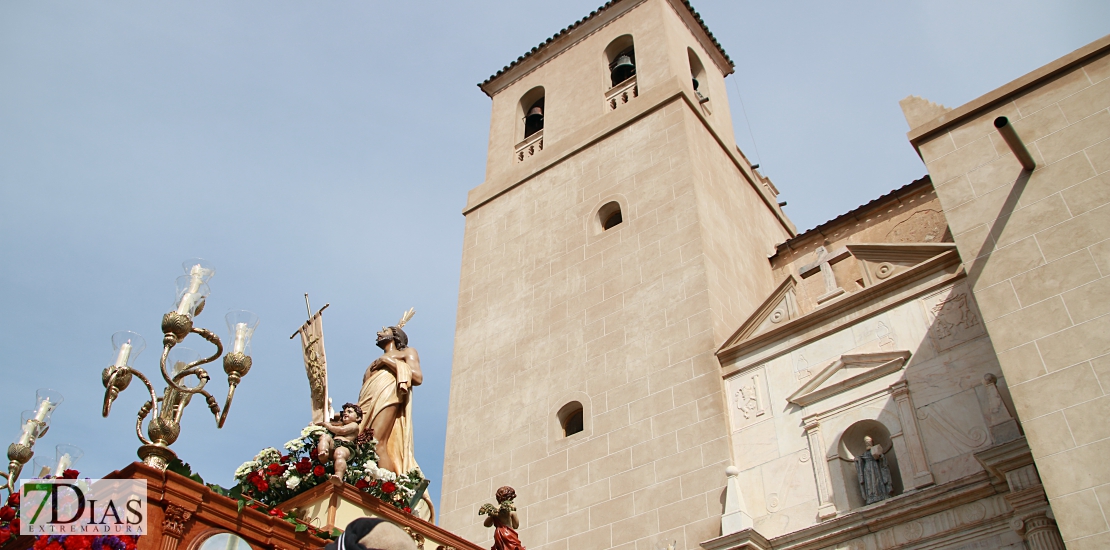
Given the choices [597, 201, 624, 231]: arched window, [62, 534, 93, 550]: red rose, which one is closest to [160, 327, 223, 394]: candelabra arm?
[62, 534, 93, 550]: red rose

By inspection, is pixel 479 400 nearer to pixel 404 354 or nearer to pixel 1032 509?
pixel 404 354

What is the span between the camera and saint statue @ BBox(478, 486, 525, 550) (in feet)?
31.3

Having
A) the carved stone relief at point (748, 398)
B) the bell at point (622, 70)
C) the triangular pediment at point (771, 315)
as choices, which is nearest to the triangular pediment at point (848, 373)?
the carved stone relief at point (748, 398)

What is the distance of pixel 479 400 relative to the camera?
57.2ft

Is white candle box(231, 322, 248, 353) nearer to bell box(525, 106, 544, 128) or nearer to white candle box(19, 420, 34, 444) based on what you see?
white candle box(19, 420, 34, 444)

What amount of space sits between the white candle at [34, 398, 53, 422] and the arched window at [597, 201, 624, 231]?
10.3 metres

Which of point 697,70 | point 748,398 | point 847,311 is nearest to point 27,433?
point 748,398

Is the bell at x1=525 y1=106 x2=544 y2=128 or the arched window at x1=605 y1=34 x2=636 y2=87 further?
the bell at x1=525 y1=106 x2=544 y2=128

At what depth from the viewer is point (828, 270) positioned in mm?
14633

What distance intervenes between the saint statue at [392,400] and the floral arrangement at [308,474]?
51 cm

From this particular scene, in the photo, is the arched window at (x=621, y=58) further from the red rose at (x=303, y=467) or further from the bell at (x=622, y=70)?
the red rose at (x=303, y=467)

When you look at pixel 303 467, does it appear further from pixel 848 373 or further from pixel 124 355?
pixel 848 373

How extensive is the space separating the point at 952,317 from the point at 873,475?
2.45 metres

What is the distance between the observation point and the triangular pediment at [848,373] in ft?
42.1
